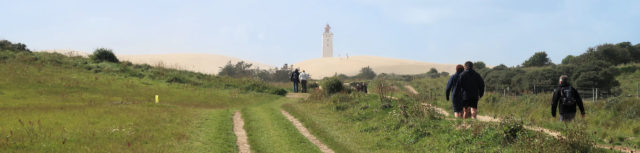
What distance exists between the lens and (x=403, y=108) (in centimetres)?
1722

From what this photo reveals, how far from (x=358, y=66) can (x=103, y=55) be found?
115200 millimetres

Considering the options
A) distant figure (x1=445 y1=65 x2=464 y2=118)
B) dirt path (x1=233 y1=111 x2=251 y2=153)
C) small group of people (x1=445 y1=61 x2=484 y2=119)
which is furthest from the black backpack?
dirt path (x1=233 y1=111 x2=251 y2=153)

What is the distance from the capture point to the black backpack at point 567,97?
13648 millimetres

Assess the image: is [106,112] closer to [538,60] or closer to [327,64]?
[538,60]

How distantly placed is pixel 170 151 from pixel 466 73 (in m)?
8.45

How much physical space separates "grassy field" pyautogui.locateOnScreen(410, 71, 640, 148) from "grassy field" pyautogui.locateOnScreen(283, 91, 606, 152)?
122 centimetres

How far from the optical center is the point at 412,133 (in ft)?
46.8

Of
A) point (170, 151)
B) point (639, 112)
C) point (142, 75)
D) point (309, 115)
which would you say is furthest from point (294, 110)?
point (142, 75)

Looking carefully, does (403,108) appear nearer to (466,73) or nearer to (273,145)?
(466,73)

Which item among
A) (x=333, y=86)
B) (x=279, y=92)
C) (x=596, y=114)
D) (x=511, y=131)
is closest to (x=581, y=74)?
(x=279, y=92)

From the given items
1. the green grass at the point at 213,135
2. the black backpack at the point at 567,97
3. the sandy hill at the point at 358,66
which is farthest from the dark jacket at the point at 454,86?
the sandy hill at the point at 358,66

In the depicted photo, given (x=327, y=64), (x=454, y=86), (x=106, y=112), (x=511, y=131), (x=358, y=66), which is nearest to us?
(x=511, y=131)

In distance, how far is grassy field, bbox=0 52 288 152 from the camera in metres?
13.3

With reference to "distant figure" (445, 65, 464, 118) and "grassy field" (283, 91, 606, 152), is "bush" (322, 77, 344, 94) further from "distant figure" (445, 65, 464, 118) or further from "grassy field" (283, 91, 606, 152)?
"distant figure" (445, 65, 464, 118)
